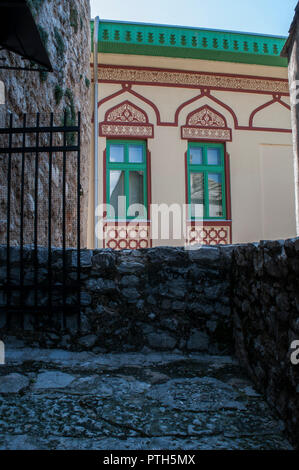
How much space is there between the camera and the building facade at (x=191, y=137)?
7.37 metres

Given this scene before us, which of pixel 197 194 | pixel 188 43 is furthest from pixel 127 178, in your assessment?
pixel 188 43

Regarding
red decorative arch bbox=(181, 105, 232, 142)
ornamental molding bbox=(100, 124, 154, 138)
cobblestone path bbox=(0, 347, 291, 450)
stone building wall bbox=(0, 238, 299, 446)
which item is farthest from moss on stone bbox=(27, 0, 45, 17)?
red decorative arch bbox=(181, 105, 232, 142)

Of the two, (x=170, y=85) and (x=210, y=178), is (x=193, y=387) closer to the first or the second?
(x=210, y=178)

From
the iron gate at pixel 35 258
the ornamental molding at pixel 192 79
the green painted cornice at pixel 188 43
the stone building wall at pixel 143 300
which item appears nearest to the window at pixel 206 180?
the ornamental molding at pixel 192 79

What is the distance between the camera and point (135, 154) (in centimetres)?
763

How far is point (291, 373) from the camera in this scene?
1.58 metres

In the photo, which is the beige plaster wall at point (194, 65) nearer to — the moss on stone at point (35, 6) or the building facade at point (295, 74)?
the building facade at point (295, 74)

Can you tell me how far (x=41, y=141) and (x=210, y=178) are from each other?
4.88m

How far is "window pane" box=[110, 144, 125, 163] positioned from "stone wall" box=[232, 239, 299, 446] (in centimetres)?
549

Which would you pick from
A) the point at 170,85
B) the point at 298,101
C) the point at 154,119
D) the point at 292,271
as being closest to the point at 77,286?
the point at 292,271

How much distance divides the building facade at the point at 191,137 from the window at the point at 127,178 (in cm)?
2

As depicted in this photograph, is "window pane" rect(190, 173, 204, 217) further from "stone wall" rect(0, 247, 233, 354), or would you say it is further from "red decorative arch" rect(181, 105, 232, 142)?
"stone wall" rect(0, 247, 233, 354)

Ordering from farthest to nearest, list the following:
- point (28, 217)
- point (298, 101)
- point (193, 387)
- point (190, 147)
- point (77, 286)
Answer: point (190, 147)
point (298, 101)
point (28, 217)
point (77, 286)
point (193, 387)
